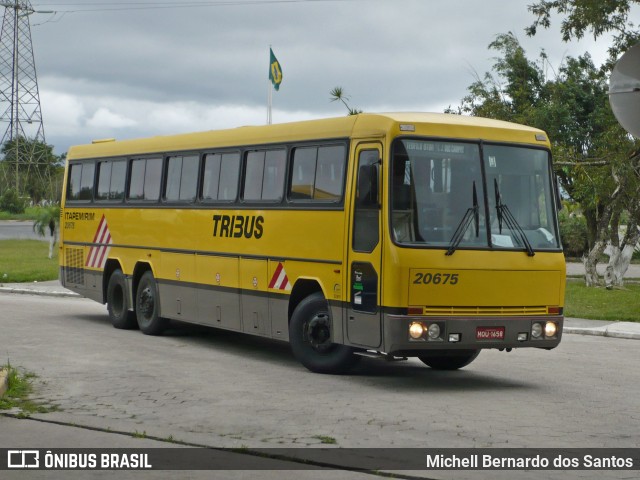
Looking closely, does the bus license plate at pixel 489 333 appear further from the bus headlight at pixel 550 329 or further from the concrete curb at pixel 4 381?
the concrete curb at pixel 4 381

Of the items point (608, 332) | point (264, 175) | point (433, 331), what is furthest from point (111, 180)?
point (433, 331)

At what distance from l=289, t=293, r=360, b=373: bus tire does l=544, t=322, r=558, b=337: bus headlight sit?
7.21 ft

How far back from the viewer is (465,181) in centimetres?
1313

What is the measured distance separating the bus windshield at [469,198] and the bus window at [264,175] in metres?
2.61

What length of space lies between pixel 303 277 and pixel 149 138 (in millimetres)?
6198

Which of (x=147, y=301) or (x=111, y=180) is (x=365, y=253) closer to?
(x=147, y=301)

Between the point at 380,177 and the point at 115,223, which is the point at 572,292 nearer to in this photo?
the point at 115,223

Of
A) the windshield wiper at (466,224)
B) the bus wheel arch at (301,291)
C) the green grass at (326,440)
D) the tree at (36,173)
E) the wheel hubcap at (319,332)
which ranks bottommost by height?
the green grass at (326,440)

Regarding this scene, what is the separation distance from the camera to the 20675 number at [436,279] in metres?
12.7

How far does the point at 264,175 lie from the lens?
15648 mm

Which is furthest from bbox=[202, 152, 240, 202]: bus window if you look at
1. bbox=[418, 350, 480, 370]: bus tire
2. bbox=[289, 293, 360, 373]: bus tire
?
bbox=[418, 350, 480, 370]: bus tire

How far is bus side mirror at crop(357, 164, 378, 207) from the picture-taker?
13.0 meters

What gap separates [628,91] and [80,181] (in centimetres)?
1567

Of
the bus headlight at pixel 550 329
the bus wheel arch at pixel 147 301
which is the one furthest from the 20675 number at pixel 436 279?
the bus wheel arch at pixel 147 301
